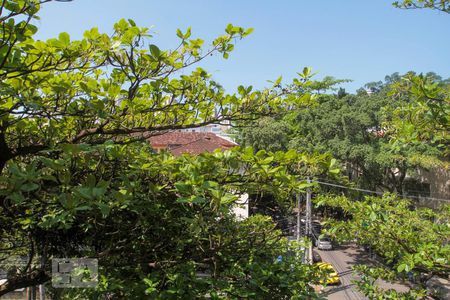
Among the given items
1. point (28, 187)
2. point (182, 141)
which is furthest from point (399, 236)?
point (182, 141)

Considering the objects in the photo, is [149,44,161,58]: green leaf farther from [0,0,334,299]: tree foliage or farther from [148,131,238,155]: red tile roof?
[148,131,238,155]: red tile roof

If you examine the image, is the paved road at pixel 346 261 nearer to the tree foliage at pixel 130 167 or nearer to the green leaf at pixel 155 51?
the tree foliage at pixel 130 167

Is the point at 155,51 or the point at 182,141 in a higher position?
the point at 182,141

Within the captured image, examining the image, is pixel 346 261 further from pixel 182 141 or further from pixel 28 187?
pixel 28 187

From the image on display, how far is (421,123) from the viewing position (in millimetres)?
2660

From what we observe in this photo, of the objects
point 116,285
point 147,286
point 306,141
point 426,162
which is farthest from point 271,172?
point 306,141

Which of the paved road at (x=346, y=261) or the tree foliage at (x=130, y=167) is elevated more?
the tree foliage at (x=130, y=167)

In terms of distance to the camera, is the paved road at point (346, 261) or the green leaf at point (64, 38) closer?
the green leaf at point (64, 38)

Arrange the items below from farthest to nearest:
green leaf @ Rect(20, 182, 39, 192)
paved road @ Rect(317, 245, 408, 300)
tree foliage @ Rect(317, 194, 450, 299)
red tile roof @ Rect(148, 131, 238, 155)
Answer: paved road @ Rect(317, 245, 408, 300), red tile roof @ Rect(148, 131, 238, 155), tree foliage @ Rect(317, 194, 450, 299), green leaf @ Rect(20, 182, 39, 192)

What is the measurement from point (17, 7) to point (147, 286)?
1.67 m

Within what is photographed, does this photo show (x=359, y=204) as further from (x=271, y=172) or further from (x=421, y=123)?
(x=271, y=172)

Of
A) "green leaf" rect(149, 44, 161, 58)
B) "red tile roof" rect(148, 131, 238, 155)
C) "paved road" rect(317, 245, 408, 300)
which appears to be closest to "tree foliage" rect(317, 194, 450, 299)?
"red tile roof" rect(148, 131, 238, 155)

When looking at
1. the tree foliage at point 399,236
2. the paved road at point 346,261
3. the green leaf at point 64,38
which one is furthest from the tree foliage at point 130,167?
the paved road at point 346,261

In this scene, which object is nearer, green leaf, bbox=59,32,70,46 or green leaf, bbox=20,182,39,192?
green leaf, bbox=20,182,39,192
